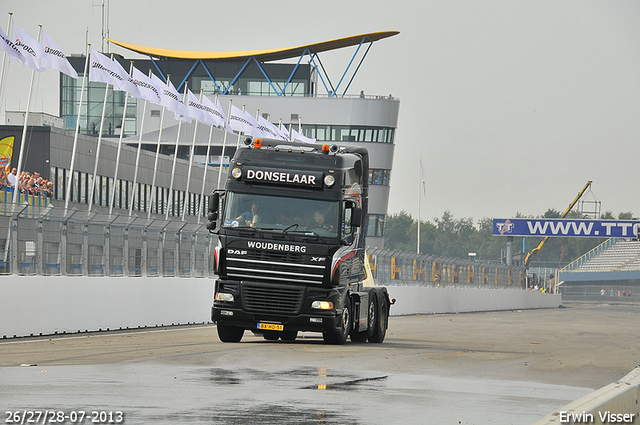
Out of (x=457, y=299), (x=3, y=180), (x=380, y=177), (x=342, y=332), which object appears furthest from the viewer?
(x=380, y=177)

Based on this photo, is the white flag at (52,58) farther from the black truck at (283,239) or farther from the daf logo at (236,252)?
the daf logo at (236,252)

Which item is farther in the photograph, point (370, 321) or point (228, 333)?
point (370, 321)

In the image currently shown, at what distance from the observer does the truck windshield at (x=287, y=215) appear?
17.2 metres

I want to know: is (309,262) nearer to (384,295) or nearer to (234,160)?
(234,160)

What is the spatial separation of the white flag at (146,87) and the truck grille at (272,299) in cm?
2294

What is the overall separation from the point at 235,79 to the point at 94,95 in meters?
16.3

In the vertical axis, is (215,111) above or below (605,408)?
above

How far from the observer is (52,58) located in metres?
32.0

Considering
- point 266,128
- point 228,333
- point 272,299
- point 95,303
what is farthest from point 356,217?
point 266,128

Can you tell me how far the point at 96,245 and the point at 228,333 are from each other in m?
4.79

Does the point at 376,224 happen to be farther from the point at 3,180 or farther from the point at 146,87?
the point at 3,180

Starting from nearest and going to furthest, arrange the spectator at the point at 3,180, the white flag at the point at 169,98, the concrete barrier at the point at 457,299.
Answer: the spectator at the point at 3,180 → the concrete barrier at the point at 457,299 → the white flag at the point at 169,98

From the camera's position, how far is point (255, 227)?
679 inches

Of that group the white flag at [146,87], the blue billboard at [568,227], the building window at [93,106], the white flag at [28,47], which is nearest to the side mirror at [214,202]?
the white flag at [28,47]
